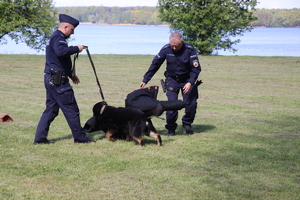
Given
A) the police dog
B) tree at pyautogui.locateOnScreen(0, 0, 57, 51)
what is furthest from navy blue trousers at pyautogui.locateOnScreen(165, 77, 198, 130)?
tree at pyautogui.locateOnScreen(0, 0, 57, 51)

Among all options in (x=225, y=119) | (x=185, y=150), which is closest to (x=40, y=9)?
(x=225, y=119)

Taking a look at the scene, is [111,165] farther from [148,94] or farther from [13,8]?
[13,8]

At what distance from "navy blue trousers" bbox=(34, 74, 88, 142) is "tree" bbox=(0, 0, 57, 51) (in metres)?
30.6

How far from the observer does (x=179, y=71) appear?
876 cm

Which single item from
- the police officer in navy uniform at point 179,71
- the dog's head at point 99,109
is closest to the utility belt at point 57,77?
the dog's head at point 99,109

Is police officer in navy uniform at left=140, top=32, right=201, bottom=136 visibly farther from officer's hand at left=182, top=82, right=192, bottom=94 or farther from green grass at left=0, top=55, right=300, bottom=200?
green grass at left=0, top=55, right=300, bottom=200

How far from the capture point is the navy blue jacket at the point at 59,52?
23.9ft

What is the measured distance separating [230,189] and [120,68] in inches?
775

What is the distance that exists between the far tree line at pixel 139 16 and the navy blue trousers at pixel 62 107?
144593 millimetres

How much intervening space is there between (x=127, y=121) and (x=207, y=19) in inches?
1433

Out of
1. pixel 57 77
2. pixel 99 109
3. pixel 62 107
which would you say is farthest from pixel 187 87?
pixel 57 77

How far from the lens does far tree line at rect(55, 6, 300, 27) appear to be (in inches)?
6051

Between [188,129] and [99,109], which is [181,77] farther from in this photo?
[99,109]

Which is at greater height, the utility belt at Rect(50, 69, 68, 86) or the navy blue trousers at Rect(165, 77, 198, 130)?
the utility belt at Rect(50, 69, 68, 86)
